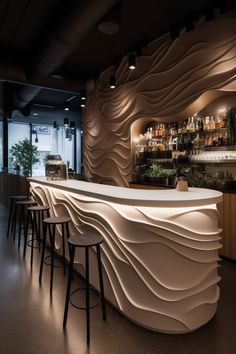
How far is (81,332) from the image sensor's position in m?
2.00

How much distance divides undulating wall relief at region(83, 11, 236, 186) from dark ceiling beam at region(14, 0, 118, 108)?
148 centimetres

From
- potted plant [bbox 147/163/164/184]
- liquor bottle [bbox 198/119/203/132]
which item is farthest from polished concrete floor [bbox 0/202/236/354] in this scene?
liquor bottle [bbox 198/119/203/132]

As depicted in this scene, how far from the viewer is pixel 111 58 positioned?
17.9 ft

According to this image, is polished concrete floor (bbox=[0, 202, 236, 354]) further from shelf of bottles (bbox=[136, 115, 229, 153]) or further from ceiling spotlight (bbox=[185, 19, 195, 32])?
ceiling spotlight (bbox=[185, 19, 195, 32])

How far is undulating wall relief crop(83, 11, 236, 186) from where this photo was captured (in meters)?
3.45

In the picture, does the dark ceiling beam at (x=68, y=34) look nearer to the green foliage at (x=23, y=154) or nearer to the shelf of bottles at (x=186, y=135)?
the shelf of bottles at (x=186, y=135)

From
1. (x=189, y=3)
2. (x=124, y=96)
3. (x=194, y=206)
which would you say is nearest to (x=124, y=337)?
(x=194, y=206)

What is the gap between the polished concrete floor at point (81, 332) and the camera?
1817mm

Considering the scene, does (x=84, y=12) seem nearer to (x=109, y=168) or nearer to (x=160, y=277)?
(x=160, y=277)

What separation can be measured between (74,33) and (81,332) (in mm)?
3601

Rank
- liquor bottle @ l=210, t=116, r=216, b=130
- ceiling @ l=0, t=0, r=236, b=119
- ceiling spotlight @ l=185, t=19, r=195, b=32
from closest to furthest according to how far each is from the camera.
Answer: ceiling @ l=0, t=0, r=236, b=119
ceiling spotlight @ l=185, t=19, r=195, b=32
liquor bottle @ l=210, t=116, r=216, b=130

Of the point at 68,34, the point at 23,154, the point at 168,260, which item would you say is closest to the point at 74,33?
the point at 68,34

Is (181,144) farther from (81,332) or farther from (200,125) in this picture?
(81,332)

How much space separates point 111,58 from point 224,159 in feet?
10.9
